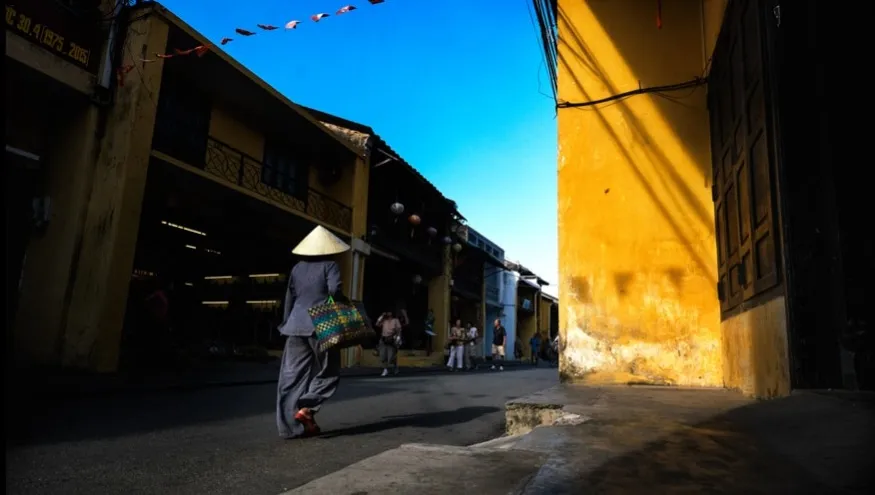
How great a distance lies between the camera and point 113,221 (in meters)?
9.03

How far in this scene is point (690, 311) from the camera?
19.7ft

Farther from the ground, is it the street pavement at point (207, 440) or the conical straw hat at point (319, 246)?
the conical straw hat at point (319, 246)

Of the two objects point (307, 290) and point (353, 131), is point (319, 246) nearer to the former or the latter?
point (307, 290)

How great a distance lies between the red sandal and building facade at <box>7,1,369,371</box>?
606cm

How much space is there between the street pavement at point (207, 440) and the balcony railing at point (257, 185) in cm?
661

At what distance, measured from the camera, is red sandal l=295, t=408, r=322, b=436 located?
4.19 meters

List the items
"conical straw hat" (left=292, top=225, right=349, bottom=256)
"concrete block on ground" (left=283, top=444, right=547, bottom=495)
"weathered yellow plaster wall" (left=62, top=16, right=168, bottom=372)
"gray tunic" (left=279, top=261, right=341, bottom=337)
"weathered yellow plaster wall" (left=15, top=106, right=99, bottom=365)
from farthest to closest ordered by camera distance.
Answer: "weathered yellow plaster wall" (left=15, top=106, right=99, bottom=365) < "weathered yellow plaster wall" (left=62, top=16, right=168, bottom=372) < "conical straw hat" (left=292, top=225, right=349, bottom=256) < "gray tunic" (left=279, top=261, right=341, bottom=337) < "concrete block on ground" (left=283, top=444, right=547, bottom=495)

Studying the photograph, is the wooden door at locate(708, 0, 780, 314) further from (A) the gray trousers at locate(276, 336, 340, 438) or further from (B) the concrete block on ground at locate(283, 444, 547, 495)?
(A) the gray trousers at locate(276, 336, 340, 438)

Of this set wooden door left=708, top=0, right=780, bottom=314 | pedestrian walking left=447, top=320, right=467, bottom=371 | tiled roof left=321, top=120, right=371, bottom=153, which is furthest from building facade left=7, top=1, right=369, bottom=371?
wooden door left=708, top=0, right=780, bottom=314

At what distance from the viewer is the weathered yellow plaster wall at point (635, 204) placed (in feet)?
19.8

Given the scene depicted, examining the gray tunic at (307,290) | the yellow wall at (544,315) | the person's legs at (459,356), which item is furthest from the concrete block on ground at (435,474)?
the yellow wall at (544,315)

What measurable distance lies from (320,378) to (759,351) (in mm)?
3279

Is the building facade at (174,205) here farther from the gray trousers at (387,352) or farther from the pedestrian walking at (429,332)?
the pedestrian walking at (429,332)

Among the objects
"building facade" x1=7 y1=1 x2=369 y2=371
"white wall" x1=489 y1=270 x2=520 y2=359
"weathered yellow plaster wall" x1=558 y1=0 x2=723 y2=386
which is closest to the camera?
"weathered yellow plaster wall" x1=558 y1=0 x2=723 y2=386
